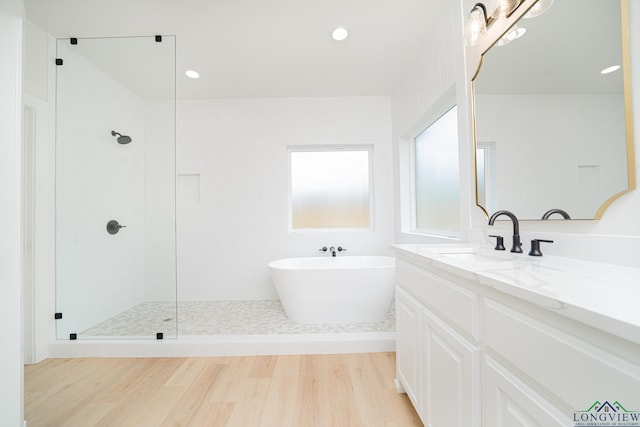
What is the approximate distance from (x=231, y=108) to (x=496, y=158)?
295cm

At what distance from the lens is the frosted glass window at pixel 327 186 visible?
324 cm

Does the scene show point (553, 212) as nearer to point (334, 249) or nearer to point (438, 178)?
point (438, 178)

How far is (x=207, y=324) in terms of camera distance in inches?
92.2

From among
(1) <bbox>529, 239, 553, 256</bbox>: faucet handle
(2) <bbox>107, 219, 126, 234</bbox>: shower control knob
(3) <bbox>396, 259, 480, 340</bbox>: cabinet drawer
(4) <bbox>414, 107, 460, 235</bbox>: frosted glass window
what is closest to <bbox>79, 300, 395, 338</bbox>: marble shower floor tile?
(2) <bbox>107, 219, 126, 234</bbox>: shower control knob

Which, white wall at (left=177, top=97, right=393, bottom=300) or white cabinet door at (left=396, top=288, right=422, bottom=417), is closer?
white cabinet door at (left=396, top=288, right=422, bottom=417)

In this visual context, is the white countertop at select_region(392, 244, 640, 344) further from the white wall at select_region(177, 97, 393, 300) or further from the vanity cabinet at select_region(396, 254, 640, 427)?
the white wall at select_region(177, 97, 393, 300)

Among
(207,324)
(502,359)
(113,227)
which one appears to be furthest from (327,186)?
(502,359)

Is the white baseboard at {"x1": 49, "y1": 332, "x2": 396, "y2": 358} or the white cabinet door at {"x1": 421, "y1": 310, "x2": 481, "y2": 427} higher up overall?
the white cabinet door at {"x1": 421, "y1": 310, "x2": 481, "y2": 427}

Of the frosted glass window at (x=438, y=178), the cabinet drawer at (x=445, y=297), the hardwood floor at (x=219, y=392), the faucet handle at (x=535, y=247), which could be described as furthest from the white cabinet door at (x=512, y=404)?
the frosted glass window at (x=438, y=178)

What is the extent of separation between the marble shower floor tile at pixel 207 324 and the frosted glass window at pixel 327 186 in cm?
123

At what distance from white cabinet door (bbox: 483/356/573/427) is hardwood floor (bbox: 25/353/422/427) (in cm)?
79

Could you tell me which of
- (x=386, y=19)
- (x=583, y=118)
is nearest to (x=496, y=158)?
(x=583, y=118)

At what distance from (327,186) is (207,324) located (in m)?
2.09

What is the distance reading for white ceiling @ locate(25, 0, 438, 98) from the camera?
1.77m
